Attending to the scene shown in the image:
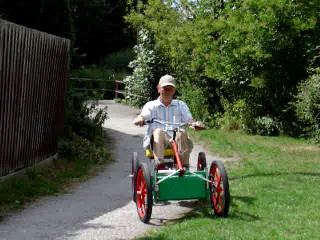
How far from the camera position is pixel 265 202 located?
7.52 m

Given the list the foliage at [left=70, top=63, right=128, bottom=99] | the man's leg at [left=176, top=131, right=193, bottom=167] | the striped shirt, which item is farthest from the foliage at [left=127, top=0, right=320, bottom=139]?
the foliage at [left=70, top=63, right=128, bottom=99]

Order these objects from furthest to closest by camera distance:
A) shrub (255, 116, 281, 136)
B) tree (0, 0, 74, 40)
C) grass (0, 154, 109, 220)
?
shrub (255, 116, 281, 136)
tree (0, 0, 74, 40)
grass (0, 154, 109, 220)

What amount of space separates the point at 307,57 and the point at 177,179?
10.4 m

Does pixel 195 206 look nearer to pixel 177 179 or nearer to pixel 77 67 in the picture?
pixel 177 179

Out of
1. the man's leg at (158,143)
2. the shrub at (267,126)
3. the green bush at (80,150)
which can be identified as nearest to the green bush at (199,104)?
the shrub at (267,126)

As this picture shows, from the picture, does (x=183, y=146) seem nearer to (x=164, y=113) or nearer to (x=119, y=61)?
(x=164, y=113)

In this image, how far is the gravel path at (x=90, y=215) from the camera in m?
6.62

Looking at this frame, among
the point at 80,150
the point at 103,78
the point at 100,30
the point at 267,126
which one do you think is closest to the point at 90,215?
the point at 80,150

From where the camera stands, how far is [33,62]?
9.87 m

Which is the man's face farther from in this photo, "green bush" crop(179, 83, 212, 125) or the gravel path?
"green bush" crop(179, 83, 212, 125)

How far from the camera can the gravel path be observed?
6625mm

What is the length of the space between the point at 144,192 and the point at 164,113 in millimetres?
1207

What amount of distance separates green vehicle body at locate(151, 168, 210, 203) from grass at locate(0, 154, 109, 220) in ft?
6.96

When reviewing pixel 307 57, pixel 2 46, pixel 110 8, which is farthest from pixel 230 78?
pixel 110 8
